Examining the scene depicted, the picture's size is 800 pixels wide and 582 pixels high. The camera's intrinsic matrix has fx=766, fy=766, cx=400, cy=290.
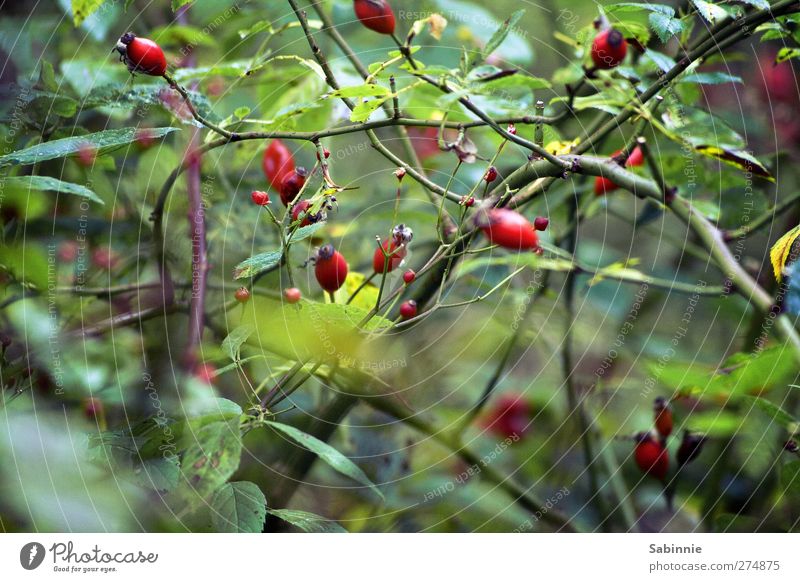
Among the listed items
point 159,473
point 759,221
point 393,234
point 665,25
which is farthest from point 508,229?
point 759,221

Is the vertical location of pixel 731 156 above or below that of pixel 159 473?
above

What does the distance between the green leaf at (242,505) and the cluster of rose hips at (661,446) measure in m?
0.37

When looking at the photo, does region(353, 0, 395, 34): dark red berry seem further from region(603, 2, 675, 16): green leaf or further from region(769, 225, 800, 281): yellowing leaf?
region(769, 225, 800, 281): yellowing leaf

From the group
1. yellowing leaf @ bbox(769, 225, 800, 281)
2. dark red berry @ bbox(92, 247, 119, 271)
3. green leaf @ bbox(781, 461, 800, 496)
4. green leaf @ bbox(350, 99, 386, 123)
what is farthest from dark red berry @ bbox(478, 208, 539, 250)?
dark red berry @ bbox(92, 247, 119, 271)

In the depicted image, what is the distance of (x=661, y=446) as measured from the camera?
0.70 m

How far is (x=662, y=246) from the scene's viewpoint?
1246 mm

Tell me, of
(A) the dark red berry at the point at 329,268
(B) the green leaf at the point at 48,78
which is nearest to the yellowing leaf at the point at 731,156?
(A) the dark red berry at the point at 329,268

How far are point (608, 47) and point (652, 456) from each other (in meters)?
0.37

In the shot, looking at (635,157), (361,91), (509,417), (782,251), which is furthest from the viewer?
(509,417)

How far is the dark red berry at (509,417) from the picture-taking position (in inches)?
32.7

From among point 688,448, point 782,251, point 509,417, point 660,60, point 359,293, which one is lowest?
point 509,417

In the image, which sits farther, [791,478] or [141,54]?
[791,478]

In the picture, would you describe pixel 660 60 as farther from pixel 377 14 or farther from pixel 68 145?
pixel 68 145

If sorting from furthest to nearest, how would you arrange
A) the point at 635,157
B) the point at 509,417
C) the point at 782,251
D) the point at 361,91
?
the point at 509,417, the point at 635,157, the point at 782,251, the point at 361,91
